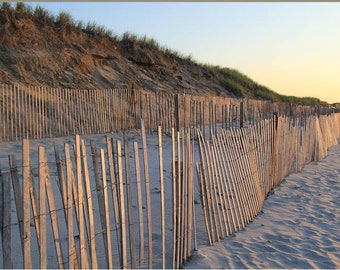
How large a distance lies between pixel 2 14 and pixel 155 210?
44.3ft

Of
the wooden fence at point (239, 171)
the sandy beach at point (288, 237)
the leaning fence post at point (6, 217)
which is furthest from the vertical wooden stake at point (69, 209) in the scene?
the wooden fence at point (239, 171)

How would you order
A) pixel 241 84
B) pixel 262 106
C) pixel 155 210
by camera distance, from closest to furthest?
pixel 155 210 → pixel 262 106 → pixel 241 84

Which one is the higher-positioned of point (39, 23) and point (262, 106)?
point (39, 23)

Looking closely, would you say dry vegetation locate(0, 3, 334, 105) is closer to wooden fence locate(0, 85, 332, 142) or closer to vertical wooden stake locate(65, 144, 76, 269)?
wooden fence locate(0, 85, 332, 142)

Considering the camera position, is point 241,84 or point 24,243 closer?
point 24,243

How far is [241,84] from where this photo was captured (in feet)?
109

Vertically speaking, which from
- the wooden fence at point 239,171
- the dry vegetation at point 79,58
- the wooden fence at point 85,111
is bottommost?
the wooden fence at point 239,171

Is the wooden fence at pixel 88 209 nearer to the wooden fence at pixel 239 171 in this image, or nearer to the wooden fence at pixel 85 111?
the wooden fence at pixel 239 171

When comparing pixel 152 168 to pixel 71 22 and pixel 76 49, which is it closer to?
pixel 76 49

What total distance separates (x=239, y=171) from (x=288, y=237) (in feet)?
3.35

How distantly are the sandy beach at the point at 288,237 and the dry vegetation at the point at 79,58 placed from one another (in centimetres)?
1042

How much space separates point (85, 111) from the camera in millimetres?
12336

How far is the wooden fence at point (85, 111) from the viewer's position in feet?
35.6

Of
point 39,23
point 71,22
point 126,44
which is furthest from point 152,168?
point 126,44
